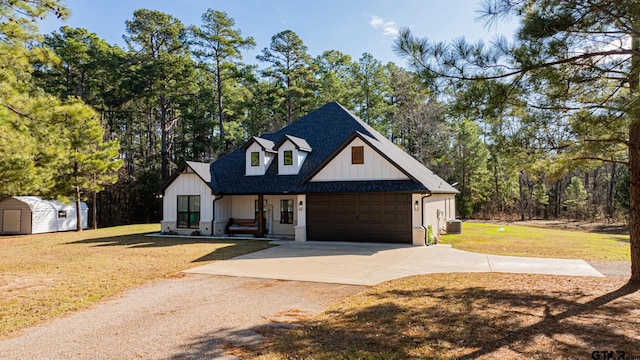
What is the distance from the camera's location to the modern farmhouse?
54.1 ft

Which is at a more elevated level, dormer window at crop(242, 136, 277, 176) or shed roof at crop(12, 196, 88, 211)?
dormer window at crop(242, 136, 277, 176)

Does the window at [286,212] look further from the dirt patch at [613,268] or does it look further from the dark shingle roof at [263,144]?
the dirt patch at [613,268]

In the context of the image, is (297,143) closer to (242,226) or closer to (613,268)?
(242,226)

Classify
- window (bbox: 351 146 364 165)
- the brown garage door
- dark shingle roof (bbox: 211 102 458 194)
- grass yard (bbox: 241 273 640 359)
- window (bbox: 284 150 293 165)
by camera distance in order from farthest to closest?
window (bbox: 284 150 293 165)
window (bbox: 351 146 364 165)
dark shingle roof (bbox: 211 102 458 194)
the brown garage door
grass yard (bbox: 241 273 640 359)

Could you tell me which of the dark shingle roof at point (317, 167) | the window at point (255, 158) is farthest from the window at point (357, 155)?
the window at point (255, 158)

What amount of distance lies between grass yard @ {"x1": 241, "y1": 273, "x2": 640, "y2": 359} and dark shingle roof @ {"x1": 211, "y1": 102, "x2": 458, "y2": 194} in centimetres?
808

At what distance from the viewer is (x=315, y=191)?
684 inches

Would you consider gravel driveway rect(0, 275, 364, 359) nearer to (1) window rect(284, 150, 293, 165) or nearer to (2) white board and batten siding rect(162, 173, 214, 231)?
(2) white board and batten siding rect(162, 173, 214, 231)

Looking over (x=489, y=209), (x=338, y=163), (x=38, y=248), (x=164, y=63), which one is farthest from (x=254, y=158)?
(x=489, y=209)

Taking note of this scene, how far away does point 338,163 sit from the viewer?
17672 mm

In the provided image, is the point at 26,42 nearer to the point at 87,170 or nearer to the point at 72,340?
the point at 72,340

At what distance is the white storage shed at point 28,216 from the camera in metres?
23.9

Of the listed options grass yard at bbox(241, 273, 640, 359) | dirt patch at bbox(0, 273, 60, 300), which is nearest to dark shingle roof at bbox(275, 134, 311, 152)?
dirt patch at bbox(0, 273, 60, 300)

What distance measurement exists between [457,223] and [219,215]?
13.8m
